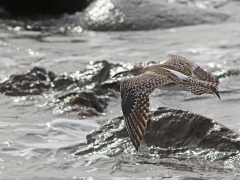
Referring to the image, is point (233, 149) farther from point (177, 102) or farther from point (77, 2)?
point (77, 2)

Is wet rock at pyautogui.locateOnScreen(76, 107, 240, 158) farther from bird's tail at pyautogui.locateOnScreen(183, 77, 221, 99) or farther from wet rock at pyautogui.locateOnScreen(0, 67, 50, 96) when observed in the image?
wet rock at pyautogui.locateOnScreen(0, 67, 50, 96)

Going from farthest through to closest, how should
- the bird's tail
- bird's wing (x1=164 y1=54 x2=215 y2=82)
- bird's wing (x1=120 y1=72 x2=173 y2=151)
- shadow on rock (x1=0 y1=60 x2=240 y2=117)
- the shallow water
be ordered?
shadow on rock (x1=0 y1=60 x2=240 y2=117), bird's wing (x1=164 y1=54 x2=215 y2=82), the bird's tail, the shallow water, bird's wing (x1=120 y1=72 x2=173 y2=151)

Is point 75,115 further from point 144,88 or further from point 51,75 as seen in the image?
point 144,88

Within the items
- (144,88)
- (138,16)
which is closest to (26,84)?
(144,88)

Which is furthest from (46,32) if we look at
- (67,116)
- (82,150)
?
(82,150)

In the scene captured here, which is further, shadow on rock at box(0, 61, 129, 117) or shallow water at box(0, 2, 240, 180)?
shadow on rock at box(0, 61, 129, 117)

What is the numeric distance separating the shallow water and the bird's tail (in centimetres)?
71

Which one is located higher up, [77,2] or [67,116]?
[77,2]

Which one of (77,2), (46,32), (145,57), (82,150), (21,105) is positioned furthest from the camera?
(77,2)

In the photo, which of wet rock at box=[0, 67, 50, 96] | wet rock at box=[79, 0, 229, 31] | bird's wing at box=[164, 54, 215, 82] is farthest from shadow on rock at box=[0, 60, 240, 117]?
wet rock at box=[79, 0, 229, 31]

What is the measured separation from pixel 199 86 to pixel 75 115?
1645 mm

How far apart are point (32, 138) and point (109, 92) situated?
158cm

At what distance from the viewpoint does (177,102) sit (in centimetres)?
680

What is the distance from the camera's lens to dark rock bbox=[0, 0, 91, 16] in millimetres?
12523
